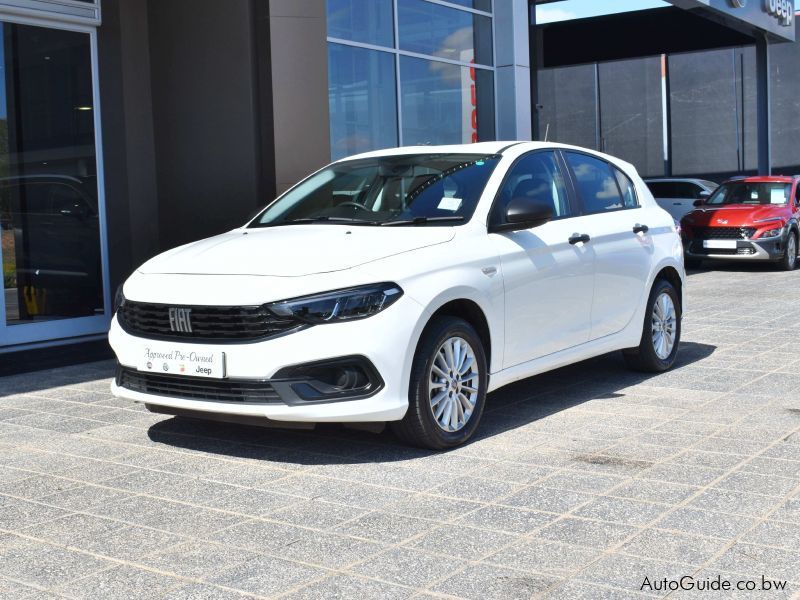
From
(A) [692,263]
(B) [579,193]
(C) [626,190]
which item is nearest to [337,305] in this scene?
(B) [579,193]

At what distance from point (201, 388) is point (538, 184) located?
2578 millimetres

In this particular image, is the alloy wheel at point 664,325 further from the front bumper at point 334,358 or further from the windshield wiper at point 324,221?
the front bumper at point 334,358

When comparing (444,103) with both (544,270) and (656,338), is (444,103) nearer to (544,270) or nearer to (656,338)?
(656,338)

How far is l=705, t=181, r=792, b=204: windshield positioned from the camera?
18844 mm

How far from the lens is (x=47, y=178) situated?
983cm

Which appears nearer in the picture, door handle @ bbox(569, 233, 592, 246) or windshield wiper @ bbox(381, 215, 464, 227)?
→ windshield wiper @ bbox(381, 215, 464, 227)

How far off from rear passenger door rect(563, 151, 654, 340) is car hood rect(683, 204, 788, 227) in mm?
10831

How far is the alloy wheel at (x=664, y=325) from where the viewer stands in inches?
307

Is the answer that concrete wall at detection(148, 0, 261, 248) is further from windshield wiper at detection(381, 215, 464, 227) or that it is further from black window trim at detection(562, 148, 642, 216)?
windshield wiper at detection(381, 215, 464, 227)

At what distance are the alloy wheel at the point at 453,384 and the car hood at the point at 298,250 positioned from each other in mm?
577

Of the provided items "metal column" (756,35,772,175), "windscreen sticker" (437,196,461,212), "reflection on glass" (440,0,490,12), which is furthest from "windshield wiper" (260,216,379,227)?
"metal column" (756,35,772,175)

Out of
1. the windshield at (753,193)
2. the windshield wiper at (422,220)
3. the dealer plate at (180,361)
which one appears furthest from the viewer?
the windshield at (753,193)

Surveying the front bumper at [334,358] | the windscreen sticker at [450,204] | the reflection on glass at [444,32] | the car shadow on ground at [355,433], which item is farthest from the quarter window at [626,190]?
the reflection on glass at [444,32]

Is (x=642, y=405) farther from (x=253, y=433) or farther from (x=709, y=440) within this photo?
(x=253, y=433)
